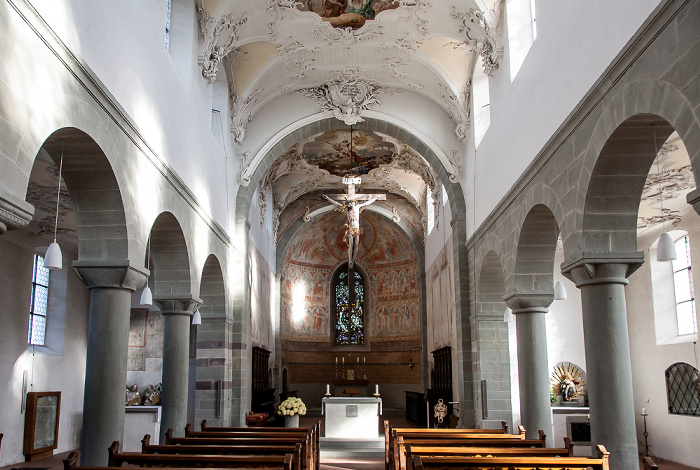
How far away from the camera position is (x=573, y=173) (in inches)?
333

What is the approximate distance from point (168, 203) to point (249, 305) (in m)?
8.02

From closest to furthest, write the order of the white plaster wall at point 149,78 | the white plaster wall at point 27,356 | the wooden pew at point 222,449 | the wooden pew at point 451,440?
1. the white plaster wall at point 149,78
2. the wooden pew at point 222,449
3. the wooden pew at point 451,440
4. the white plaster wall at point 27,356

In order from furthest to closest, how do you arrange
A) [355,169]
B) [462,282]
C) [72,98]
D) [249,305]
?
[355,169]
[249,305]
[462,282]
[72,98]

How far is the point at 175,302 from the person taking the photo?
12.5 meters

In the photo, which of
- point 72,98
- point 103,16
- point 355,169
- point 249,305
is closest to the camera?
point 72,98

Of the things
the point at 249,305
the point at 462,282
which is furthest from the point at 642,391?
the point at 249,305

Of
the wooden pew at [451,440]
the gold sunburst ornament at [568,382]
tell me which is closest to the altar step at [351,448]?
the wooden pew at [451,440]

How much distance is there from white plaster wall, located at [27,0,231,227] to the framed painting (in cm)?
590

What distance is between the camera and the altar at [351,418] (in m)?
16.6

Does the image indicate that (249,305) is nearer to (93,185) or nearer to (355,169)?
(355,169)

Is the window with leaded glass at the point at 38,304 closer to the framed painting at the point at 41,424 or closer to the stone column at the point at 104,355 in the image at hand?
the framed painting at the point at 41,424

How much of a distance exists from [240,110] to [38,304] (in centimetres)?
683

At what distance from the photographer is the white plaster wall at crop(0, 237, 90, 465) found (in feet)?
46.8

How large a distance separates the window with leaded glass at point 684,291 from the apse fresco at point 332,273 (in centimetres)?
1227
